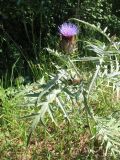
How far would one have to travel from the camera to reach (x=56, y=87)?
2.71 metres

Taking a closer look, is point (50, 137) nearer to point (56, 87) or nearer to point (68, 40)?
point (68, 40)

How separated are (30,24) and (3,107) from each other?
50.7 inches

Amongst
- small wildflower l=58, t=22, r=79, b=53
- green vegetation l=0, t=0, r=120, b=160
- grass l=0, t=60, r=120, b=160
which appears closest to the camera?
green vegetation l=0, t=0, r=120, b=160

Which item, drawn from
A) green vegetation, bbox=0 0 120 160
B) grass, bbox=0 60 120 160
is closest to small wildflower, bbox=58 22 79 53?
green vegetation, bbox=0 0 120 160

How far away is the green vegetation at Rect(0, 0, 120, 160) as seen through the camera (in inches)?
106

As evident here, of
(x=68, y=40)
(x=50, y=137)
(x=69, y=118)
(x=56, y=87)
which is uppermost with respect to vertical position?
(x=68, y=40)

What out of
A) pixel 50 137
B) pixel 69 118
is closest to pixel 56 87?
pixel 69 118

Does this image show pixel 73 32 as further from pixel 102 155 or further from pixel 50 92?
pixel 102 155

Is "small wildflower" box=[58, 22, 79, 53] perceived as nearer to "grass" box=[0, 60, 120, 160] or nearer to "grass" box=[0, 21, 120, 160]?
"grass" box=[0, 21, 120, 160]

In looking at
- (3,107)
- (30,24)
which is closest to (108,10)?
(30,24)

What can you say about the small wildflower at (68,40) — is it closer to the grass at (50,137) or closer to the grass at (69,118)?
the grass at (69,118)

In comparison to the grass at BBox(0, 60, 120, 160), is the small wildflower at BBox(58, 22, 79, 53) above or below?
above

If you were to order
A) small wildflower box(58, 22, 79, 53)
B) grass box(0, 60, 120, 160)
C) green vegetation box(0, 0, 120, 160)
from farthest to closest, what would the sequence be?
grass box(0, 60, 120, 160) < small wildflower box(58, 22, 79, 53) < green vegetation box(0, 0, 120, 160)

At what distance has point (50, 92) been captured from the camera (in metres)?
2.67
